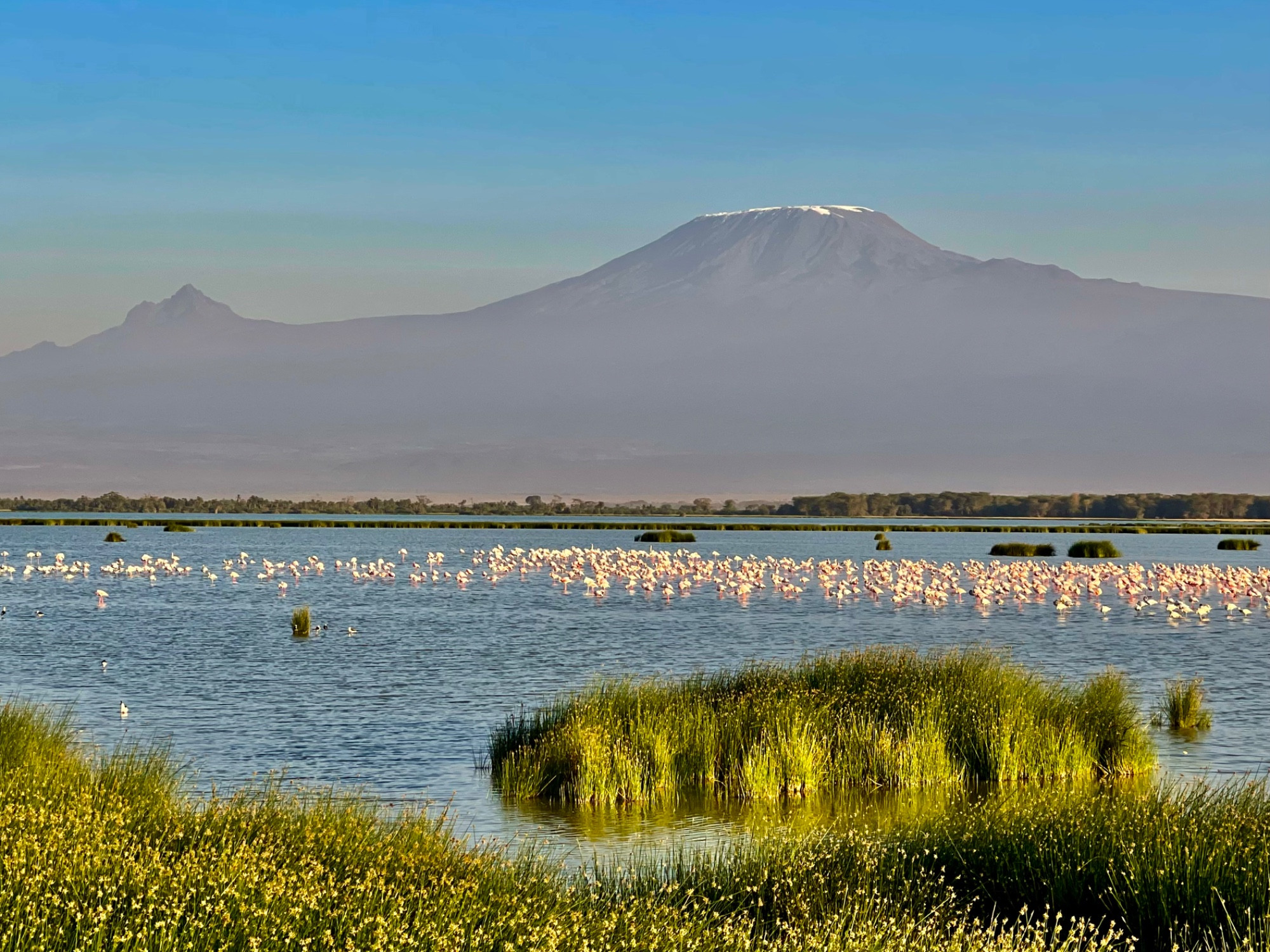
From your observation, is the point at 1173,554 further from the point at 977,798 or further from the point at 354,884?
the point at 354,884

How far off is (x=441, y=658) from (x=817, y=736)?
55.4 ft

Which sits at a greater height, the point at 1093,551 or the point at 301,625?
the point at 1093,551

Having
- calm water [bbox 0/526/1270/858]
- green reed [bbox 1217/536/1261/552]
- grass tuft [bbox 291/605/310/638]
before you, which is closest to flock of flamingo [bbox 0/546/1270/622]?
calm water [bbox 0/526/1270/858]

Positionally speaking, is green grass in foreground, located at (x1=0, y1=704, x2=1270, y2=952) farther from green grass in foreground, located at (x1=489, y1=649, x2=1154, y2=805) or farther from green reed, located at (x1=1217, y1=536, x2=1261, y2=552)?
green reed, located at (x1=1217, y1=536, x2=1261, y2=552)

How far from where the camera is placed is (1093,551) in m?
89.0

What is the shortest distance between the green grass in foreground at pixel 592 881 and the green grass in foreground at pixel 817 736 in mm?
4006

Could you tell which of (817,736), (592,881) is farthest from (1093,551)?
(592,881)

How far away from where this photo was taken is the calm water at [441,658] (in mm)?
20141

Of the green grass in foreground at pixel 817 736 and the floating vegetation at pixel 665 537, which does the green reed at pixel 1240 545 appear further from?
the green grass in foreground at pixel 817 736

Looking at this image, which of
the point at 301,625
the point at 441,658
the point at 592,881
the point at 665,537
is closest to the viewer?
the point at 592,881

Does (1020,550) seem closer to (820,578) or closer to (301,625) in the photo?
(820,578)

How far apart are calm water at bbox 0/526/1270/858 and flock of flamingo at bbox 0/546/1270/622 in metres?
1.02

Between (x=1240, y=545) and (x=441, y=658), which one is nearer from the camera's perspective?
(x=441, y=658)

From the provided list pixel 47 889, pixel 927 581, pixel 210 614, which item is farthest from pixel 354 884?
pixel 927 581
